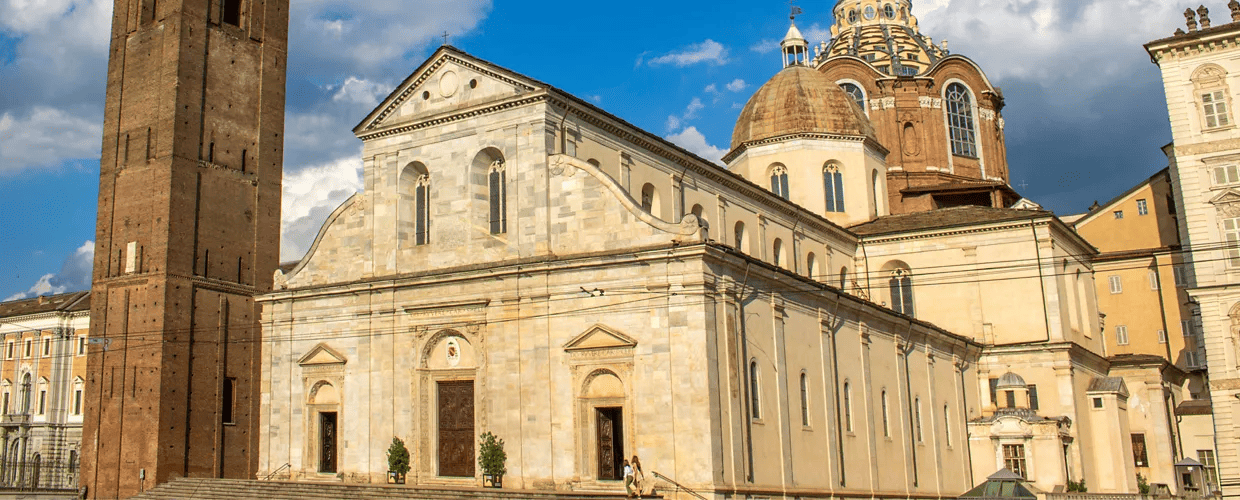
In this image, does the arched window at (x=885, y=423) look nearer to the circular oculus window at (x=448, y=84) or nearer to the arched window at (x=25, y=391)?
the circular oculus window at (x=448, y=84)

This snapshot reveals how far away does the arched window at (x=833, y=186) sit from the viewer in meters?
47.5

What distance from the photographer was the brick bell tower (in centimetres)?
3975

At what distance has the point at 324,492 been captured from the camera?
28.3m

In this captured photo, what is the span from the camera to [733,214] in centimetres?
3738

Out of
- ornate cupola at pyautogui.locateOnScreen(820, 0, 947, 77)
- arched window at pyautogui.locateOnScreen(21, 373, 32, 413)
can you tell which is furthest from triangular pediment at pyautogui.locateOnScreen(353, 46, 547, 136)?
arched window at pyautogui.locateOnScreen(21, 373, 32, 413)

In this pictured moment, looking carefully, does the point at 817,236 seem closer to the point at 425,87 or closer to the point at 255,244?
the point at 425,87

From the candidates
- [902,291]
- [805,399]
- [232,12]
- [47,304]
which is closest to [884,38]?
[902,291]

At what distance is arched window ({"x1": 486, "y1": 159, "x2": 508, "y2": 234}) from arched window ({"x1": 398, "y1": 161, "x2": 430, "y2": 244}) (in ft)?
7.04

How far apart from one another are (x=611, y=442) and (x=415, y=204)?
31.9 ft

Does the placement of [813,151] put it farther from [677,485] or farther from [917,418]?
[677,485]

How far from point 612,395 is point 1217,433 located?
22.4m

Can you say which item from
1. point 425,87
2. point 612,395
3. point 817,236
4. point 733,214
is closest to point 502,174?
point 425,87

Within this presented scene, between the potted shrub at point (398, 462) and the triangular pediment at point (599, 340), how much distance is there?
5.60 m

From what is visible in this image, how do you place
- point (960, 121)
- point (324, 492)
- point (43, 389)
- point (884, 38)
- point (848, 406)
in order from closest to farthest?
point (324, 492) < point (848, 406) < point (960, 121) < point (884, 38) < point (43, 389)
